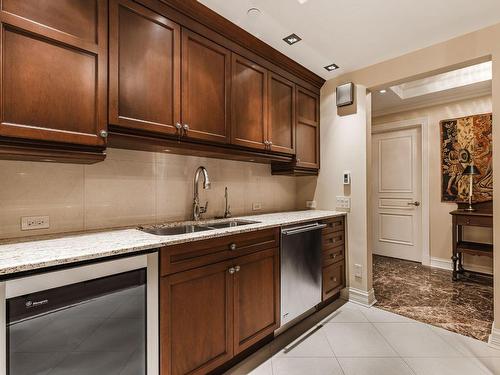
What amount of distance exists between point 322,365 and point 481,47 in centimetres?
280

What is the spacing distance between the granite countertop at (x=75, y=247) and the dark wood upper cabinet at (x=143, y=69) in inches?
26.6

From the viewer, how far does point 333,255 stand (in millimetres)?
2768

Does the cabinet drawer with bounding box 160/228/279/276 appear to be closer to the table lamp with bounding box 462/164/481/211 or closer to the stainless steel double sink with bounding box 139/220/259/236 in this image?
the stainless steel double sink with bounding box 139/220/259/236

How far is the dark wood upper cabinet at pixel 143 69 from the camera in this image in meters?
1.54

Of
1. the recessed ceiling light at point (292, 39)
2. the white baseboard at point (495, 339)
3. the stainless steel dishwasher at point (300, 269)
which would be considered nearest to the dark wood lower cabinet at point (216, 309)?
the stainless steel dishwasher at point (300, 269)

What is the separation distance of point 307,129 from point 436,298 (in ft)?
7.74

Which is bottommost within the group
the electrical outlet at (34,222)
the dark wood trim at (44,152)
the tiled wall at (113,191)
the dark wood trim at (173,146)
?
A: the electrical outlet at (34,222)

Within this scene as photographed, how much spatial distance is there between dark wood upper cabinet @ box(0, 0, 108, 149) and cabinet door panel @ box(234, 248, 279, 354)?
4.05 ft

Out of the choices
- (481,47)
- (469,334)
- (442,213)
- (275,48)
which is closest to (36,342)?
(275,48)

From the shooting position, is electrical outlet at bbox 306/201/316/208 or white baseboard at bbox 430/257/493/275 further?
white baseboard at bbox 430/257/493/275

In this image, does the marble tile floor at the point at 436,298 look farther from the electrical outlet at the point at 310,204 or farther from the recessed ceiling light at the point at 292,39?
the recessed ceiling light at the point at 292,39

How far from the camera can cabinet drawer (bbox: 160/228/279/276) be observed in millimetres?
1414

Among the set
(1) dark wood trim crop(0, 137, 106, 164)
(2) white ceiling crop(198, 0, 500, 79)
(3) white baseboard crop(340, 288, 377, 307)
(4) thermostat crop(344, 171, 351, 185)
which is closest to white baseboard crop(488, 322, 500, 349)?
(3) white baseboard crop(340, 288, 377, 307)

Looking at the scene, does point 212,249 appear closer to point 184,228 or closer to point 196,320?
point 196,320
